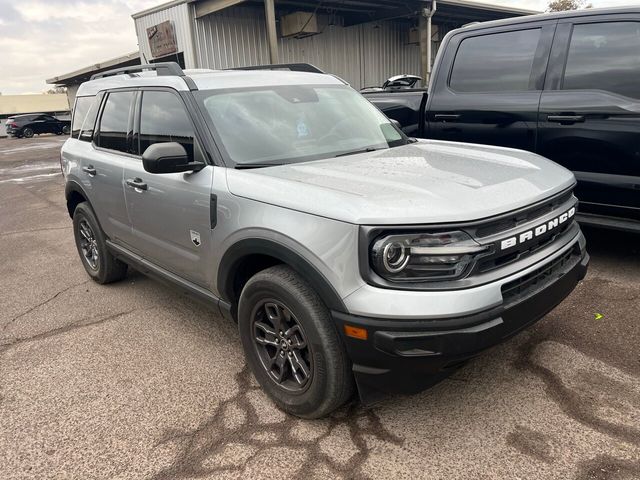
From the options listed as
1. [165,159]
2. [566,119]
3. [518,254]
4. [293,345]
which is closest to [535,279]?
[518,254]

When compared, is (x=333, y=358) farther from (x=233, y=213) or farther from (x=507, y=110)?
(x=507, y=110)

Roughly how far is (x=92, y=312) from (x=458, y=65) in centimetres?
401

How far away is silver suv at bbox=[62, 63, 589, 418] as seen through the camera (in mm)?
2156

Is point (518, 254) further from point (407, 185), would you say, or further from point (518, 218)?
point (407, 185)

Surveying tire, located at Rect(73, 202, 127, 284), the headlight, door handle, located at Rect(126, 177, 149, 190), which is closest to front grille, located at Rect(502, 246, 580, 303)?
the headlight

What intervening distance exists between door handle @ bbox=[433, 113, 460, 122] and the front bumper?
2702 millimetres

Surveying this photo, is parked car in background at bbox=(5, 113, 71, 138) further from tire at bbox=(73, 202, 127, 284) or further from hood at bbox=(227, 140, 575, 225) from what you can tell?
hood at bbox=(227, 140, 575, 225)

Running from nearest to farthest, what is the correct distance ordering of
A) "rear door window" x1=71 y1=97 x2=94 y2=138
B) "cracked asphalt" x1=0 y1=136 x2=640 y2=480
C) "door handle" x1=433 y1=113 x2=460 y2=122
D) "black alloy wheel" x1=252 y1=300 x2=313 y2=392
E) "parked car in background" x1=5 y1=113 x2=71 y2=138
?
"cracked asphalt" x1=0 y1=136 x2=640 y2=480 < "black alloy wheel" x1=252 y1=300 x2=313 y2=392 < "rear door window" x1=71 y1=97 x2=94 y2=138 < "door handle" x1=433 y1=113 x2=460 y2=122 < "parked car in background" x1=5 y1=113 x2=71 y2=138

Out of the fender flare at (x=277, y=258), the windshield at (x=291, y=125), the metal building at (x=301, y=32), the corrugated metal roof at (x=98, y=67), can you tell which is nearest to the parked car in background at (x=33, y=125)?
the corrugated metal roof at (x=98, y=67)

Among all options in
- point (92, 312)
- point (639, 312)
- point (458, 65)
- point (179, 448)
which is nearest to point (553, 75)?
point (458, 65)

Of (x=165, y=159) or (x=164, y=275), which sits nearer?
(x=165, y=159)

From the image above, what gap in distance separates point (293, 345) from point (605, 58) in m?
3.41

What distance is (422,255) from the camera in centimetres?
216

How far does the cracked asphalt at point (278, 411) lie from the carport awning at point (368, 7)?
9955 mm
